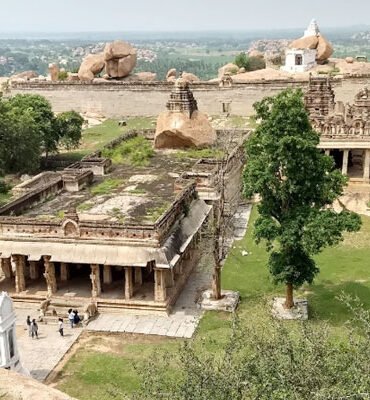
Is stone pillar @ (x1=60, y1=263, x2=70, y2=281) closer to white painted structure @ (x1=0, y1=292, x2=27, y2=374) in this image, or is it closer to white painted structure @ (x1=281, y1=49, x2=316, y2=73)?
white painted structure @ (x1=0, y1=292, x2=27, y2=374)

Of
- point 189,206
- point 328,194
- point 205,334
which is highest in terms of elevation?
point 328,194

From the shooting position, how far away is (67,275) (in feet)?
91.5

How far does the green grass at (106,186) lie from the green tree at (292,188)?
1027 cm

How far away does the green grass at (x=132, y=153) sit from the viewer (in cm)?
3816

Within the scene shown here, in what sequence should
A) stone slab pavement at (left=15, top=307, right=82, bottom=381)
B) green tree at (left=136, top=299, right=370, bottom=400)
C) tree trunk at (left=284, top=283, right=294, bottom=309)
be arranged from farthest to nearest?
tree trunk at (left=284, top=283, right=294, bottom=309) → stone slab pavement at (left=15, top=307, right=82, bottom=381) → green tree at (left=136, top=299, right=370, bottom=400)

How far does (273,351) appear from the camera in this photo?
14.0m

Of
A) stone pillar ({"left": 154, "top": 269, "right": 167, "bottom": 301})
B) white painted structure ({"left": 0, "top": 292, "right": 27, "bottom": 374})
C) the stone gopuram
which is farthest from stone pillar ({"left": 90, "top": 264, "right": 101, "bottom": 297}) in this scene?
the stone gopuram

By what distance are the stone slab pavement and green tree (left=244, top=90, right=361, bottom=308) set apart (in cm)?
763

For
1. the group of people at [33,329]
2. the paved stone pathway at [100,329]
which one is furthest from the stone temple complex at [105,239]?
the group of people at [33,329]

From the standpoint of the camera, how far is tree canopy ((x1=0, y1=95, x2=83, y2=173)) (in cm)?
4322

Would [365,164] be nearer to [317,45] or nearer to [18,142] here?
[18,142]

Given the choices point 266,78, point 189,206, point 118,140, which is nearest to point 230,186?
point 189,206

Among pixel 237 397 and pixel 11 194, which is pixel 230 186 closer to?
pixel 11 194

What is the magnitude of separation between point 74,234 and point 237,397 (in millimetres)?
13827
